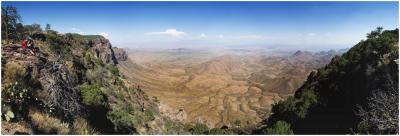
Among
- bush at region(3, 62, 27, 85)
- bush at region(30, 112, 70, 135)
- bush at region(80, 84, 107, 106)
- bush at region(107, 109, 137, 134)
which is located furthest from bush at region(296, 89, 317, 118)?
bush at region(30, 112, 70, 135)

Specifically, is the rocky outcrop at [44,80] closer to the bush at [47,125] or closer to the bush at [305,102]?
the bush at [47,125]

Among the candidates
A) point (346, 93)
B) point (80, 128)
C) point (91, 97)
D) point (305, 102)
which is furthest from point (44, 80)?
point (305, 102)

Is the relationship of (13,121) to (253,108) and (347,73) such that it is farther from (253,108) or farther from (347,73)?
(253,108)

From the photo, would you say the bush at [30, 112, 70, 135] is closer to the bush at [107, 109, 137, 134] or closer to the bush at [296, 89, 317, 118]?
the bush at [107, 109, 137, 134]

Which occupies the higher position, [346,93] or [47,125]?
[47,125]

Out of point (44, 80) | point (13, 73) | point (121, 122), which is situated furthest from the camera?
point (121, 122)

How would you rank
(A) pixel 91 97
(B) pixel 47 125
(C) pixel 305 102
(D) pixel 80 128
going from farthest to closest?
(C) pixel 305 102
(A) pixel 91 97
(D) pixel 80 128
(B) pixel 47 125

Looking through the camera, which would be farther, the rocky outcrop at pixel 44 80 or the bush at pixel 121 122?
the bush at pixel 121 122

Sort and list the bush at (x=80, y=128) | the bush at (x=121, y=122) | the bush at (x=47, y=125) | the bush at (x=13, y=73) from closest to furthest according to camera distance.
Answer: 1. the bush at (x=47, y=125)
2. the bush at (x=80, y=128)
3. the bush at (x=13, y=73)
4. the bush at (x=121, y=122)

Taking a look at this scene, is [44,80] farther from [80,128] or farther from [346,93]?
[346,93]

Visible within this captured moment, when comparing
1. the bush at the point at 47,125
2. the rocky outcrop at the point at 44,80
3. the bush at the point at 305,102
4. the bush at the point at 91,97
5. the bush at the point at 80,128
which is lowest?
the bush at the point at 305,102

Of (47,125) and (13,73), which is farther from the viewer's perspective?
(13,73)

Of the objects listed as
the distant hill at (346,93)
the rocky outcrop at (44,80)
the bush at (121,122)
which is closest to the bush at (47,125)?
the rocky outcrop at (44,80)
